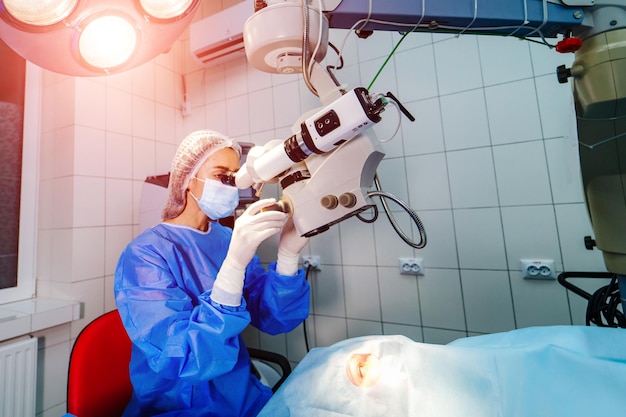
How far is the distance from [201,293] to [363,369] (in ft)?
2.11

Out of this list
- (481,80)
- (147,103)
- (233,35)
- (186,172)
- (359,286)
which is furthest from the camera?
(147,103)

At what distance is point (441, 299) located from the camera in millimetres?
1351

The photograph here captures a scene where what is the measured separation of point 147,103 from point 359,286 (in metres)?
1.77

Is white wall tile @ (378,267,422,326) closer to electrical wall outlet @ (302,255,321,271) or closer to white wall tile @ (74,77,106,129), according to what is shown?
electrical wall outlet @ (302,255,321,271)

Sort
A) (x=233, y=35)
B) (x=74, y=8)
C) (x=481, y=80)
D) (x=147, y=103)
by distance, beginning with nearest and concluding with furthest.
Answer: (x=74, y=8), (x=481, y=80), (x=233, y=35), (x=147, y=103)

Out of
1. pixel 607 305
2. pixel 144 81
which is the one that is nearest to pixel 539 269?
pixel 607 305

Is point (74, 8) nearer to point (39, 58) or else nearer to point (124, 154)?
point (39, 58)

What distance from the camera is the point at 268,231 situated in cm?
84

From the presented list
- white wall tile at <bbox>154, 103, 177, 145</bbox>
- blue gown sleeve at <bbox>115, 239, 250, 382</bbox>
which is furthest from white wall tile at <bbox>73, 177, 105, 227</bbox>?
blue gown sleeve at <bbox>115, 239, 250, 382</bbox>

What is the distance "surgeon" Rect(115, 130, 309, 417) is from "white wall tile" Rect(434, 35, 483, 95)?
1032mm

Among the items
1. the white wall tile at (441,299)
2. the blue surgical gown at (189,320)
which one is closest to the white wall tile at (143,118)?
the blue surgical gown at (189,320)

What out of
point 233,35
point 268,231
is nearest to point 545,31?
point 268,231

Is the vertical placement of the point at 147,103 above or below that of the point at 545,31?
above

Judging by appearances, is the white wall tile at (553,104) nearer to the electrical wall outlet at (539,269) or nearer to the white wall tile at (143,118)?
the electrical wall outlet at (539,269)
